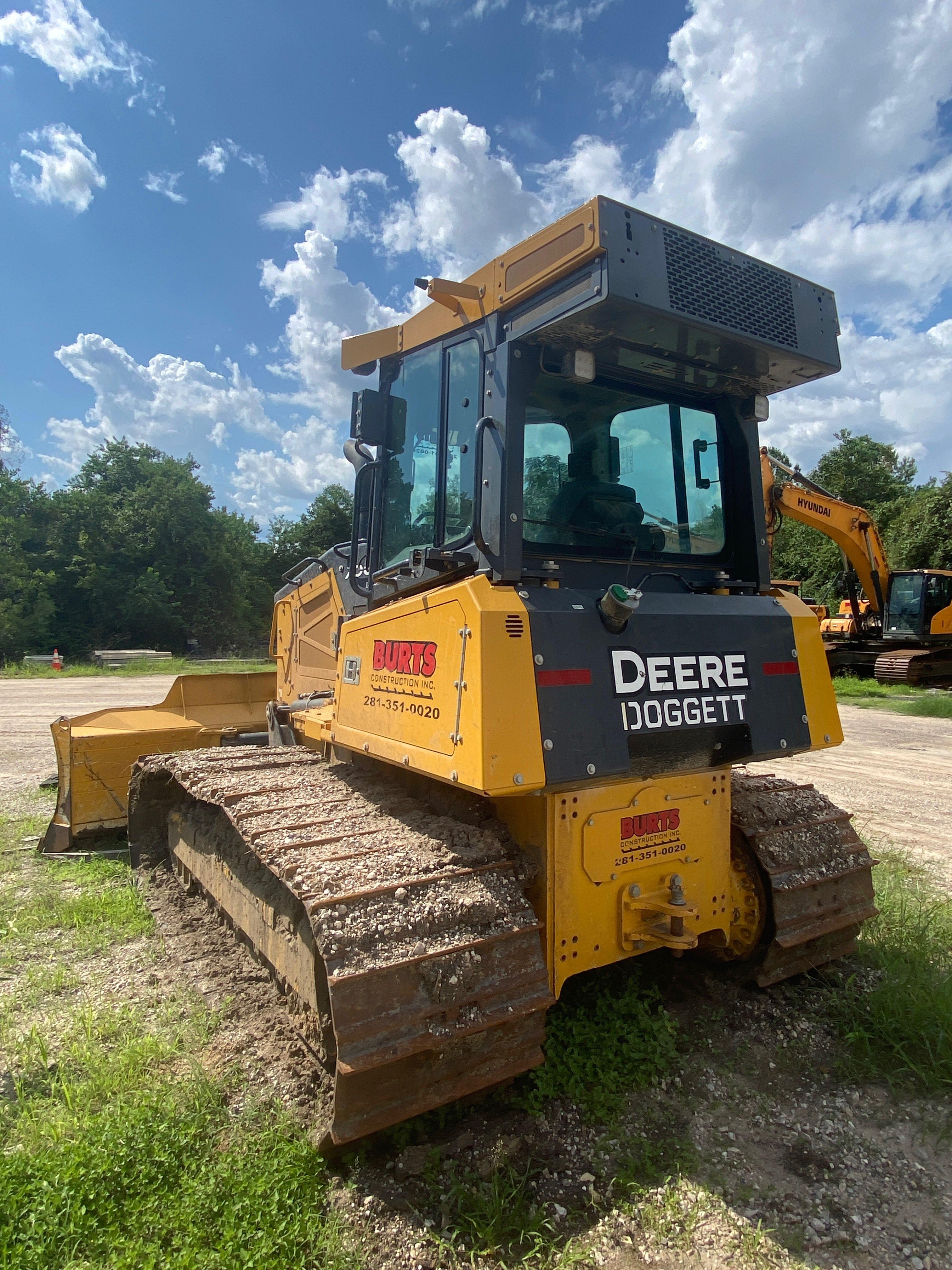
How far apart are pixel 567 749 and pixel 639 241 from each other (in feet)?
5.56

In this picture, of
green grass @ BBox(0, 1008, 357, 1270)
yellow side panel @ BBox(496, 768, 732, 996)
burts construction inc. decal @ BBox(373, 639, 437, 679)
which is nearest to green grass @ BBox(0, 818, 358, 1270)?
green grass @ BBox(0, 1008, 357, 1270)

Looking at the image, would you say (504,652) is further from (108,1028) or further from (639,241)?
(108,1028)

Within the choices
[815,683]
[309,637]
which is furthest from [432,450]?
[309,637]

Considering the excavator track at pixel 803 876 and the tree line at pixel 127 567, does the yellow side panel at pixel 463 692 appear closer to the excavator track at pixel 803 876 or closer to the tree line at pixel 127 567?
the excavator track at pixel 803 876

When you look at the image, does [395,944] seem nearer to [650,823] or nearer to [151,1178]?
[151,1178]

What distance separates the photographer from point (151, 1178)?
7.70 ft

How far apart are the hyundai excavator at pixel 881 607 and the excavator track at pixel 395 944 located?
15.0 meters

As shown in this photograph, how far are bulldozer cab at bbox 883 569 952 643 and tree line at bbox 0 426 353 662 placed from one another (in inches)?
680

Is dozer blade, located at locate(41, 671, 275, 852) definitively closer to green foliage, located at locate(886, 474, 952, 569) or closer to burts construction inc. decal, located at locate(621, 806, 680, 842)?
burts construction inc. decal, located at locate(621, 806, 680, 842)

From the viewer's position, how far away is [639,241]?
2463 millimetres

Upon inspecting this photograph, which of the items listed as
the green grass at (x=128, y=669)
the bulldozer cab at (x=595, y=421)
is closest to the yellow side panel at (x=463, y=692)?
the bulldozer cab at (x=595, y=421)

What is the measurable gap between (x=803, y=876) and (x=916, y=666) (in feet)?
52.6

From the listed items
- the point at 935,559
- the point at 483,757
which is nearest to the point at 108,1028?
the point at 483,757

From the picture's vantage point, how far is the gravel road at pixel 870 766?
20.4 ft
